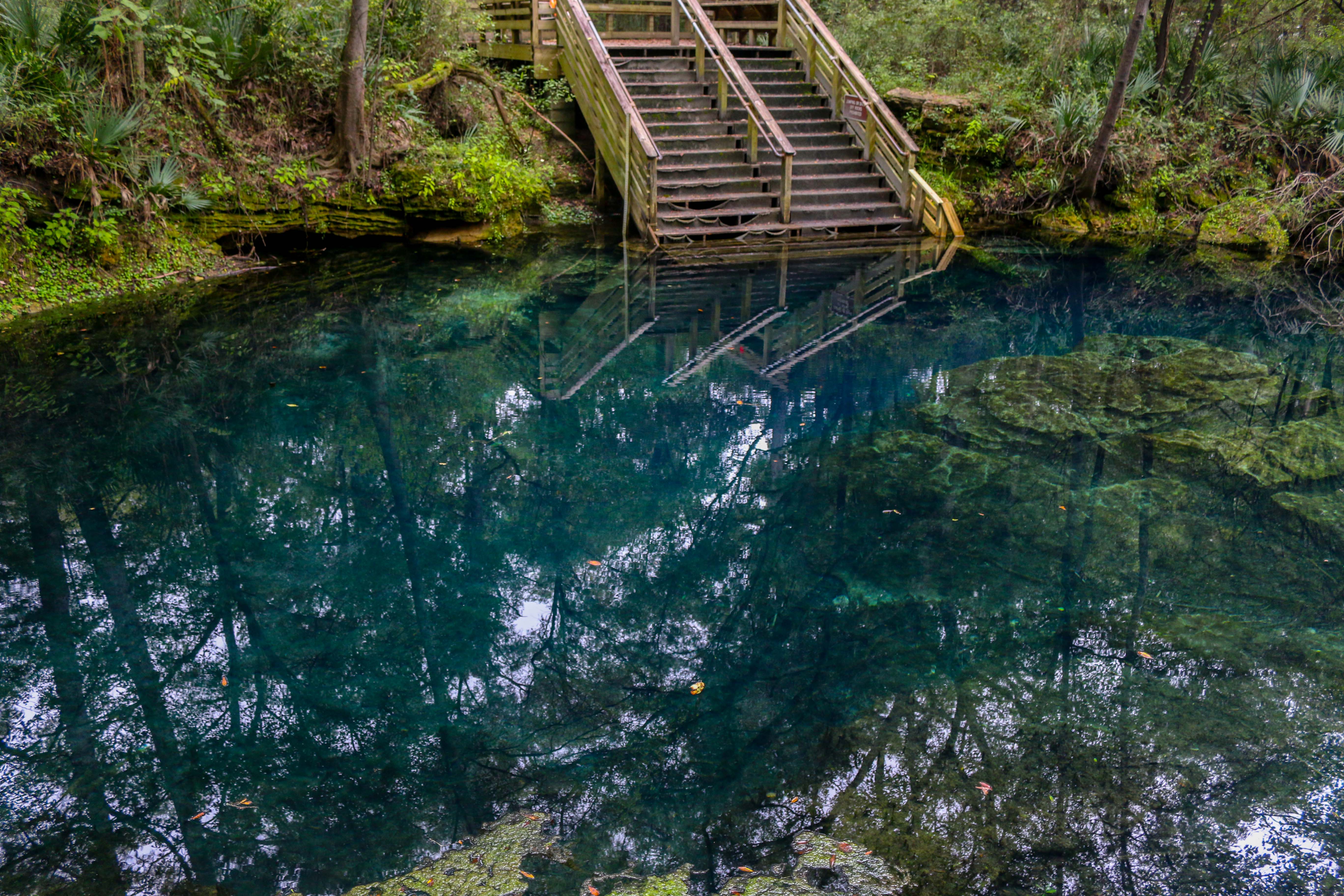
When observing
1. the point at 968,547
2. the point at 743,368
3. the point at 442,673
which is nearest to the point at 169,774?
the point at 442,673

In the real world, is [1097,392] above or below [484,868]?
above

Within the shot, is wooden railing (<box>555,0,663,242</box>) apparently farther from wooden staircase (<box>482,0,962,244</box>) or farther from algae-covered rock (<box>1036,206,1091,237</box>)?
algae-covered rock (<box>1036,206,1091,237</box>)

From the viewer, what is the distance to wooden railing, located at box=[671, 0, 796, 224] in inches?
542

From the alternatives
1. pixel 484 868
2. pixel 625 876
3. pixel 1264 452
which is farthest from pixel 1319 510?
pixel 484 868

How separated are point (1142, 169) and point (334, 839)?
16.7 metres

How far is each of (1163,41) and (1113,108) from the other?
3072mm

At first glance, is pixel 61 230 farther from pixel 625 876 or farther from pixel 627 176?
pixel 625 876

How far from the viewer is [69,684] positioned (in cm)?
462

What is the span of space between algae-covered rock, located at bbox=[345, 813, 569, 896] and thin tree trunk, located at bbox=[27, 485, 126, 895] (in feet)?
3.27

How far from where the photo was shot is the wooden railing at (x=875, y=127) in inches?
570

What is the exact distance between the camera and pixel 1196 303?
11.9 meters

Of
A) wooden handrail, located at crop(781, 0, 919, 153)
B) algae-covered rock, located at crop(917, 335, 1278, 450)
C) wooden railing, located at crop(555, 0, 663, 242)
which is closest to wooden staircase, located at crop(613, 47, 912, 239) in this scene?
wooden railing, located at crop(555, 0, 663, 242)

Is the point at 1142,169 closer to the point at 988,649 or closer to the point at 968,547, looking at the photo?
the point at 968,547

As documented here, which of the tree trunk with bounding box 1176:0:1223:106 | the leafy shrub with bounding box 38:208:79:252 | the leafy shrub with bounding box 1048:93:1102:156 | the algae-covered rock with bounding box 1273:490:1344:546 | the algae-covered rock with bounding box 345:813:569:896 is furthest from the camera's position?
the tree trunk with bounding box 1176:0:1223:106
